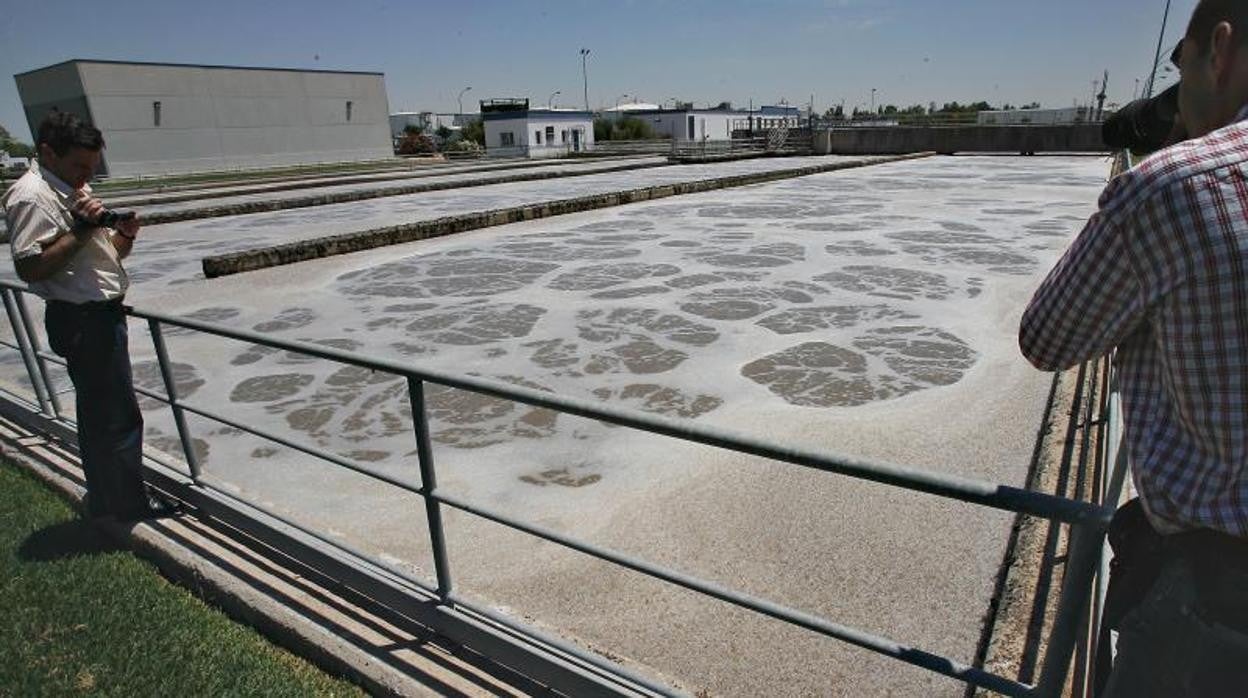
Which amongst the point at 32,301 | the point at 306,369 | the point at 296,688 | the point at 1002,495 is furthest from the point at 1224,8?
the point at 32,301

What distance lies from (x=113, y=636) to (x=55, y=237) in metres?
1.50

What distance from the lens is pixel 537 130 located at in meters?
52.0

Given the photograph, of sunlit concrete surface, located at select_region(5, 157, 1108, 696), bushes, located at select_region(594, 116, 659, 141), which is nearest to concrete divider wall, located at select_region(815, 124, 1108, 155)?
bushes, located at select_region(594, 116, 659, 141)

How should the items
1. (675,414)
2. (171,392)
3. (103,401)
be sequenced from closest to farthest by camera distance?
(103,401) → (171,392) → (675,414)

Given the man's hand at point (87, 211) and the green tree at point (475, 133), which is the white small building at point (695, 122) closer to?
the green tree at point (475, 133)

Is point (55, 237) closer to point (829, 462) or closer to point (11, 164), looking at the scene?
point (829, 462)

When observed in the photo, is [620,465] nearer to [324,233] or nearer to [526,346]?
[526,346]

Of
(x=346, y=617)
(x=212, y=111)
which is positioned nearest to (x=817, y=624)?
(x=346, y=617)

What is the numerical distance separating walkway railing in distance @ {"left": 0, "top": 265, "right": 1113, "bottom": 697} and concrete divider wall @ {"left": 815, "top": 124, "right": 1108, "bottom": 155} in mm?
37971

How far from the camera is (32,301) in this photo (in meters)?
9.09

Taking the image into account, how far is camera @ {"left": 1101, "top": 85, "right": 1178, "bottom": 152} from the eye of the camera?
156cm

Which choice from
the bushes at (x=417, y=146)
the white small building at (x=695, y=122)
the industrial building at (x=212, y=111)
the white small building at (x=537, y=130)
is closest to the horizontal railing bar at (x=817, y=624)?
the industrial building at (x=212, y=111)

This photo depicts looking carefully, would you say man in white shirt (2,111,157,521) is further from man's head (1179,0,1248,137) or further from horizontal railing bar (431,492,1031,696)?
man's head (1179,0,1248,137)

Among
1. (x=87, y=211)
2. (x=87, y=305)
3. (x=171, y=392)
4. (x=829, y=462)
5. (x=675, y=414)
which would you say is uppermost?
(x=87, y=211)
